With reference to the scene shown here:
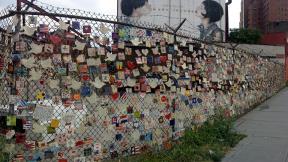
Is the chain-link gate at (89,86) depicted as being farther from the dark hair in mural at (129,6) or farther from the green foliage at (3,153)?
the dark hair in mural at (129,6)

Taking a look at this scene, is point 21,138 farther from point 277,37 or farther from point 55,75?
point 277,37

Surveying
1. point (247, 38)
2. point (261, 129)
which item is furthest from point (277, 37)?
point (261, 129)

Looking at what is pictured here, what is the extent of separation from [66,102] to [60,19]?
1.13 meters

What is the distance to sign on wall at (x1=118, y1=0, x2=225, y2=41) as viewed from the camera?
66500 mm

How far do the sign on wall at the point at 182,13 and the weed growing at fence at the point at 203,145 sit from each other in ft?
182

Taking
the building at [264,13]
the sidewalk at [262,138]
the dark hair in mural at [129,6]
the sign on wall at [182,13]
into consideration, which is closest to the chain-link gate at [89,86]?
the sidewalk at [262,138]

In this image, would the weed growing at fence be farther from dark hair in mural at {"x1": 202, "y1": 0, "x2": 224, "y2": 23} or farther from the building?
the building

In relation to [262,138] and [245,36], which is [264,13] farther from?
[262,138]

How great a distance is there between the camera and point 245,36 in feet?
280

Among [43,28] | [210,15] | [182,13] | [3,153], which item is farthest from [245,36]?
[3,153]

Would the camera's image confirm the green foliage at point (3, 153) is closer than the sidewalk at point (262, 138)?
Yes

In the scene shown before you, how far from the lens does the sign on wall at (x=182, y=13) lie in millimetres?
66500

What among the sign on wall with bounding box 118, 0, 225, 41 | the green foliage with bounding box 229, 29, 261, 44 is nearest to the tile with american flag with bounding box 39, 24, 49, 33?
the sign on wall with bounding box 118, 0, 225, 41

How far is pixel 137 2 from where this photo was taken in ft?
218
